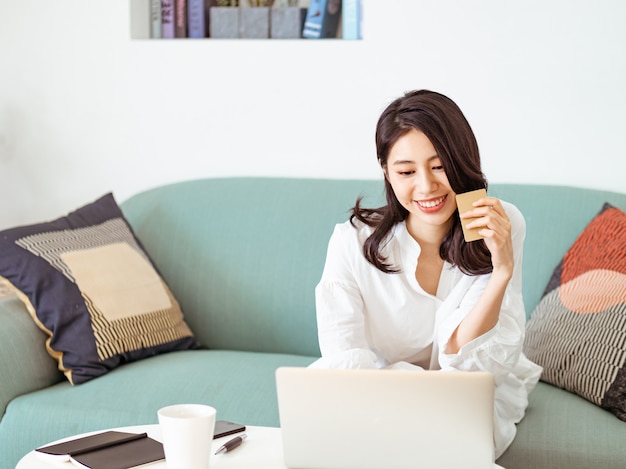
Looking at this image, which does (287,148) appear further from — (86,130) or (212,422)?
(212,422)

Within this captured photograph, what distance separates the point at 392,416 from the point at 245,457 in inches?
12.9

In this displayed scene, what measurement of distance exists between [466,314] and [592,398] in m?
0.45

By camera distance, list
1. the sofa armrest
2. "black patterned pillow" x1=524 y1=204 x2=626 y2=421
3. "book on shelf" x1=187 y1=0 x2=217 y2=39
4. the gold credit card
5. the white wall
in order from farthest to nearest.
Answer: "book on shelf" x1=187 y1=0 x2=217 y2=39
the white wall
the sofa armrest
"black patterned pillow" x1=524 y1=204 x2=626 y2=421
the gold credit card

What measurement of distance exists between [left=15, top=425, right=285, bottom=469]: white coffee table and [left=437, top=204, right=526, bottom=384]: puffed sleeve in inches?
16.8

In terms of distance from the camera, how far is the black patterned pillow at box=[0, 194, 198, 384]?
2.31 m

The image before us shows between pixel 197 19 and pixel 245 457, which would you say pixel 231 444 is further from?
pixel 197 19

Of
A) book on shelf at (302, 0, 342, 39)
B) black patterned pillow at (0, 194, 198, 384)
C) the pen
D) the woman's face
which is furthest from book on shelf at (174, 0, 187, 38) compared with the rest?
the pen

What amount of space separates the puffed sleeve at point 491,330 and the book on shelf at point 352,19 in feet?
3.70

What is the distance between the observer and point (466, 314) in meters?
1.80

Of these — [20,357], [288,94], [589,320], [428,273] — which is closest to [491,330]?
[428,273]

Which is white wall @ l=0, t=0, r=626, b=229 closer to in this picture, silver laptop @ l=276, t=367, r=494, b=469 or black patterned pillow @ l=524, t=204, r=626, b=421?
black patterned pillow @ l=524, t=204, r=626, b=421

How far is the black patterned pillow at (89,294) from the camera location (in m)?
2.31

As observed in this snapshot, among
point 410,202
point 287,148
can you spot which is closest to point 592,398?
point 410,202

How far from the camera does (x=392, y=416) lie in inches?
49.1
